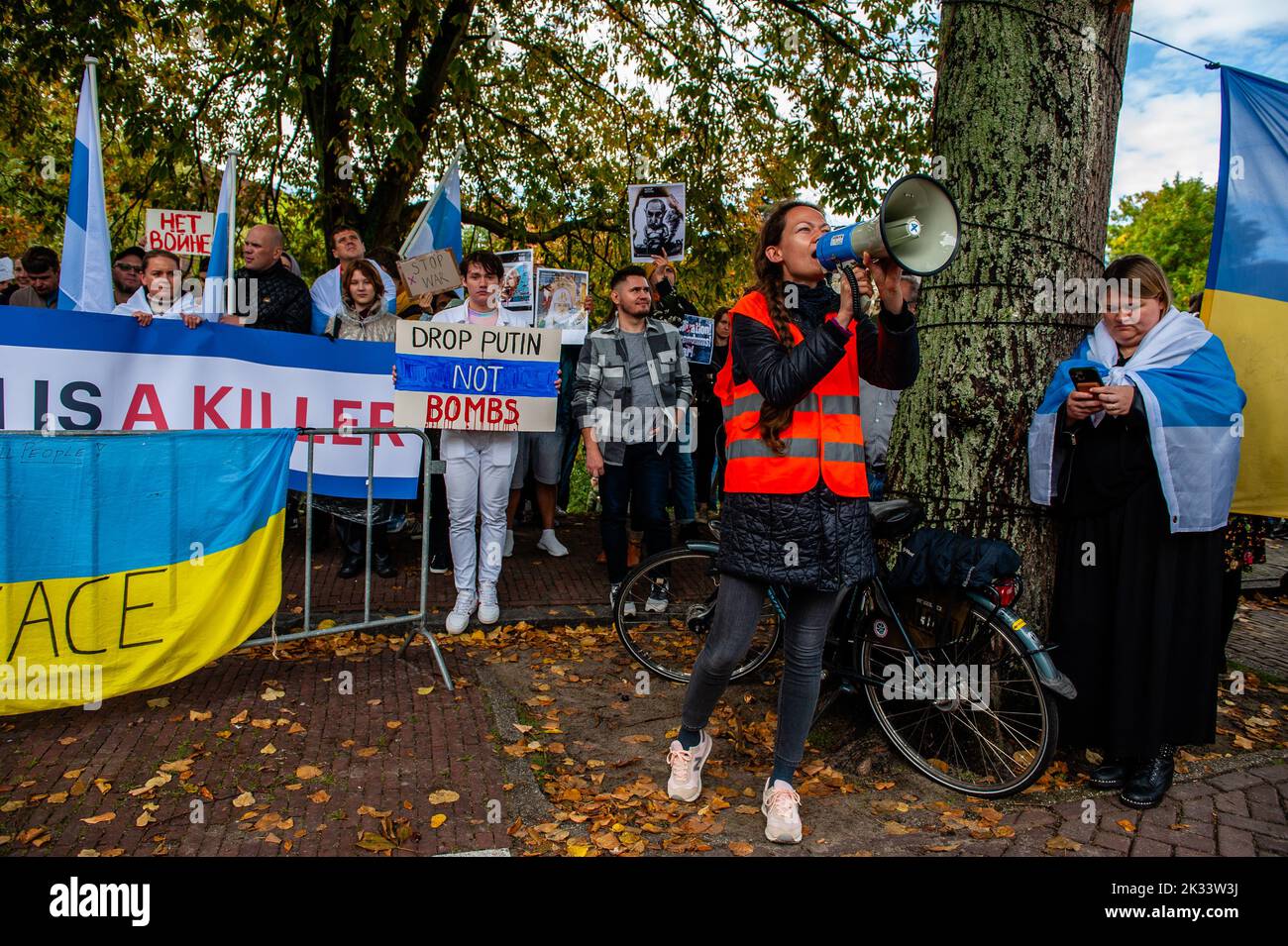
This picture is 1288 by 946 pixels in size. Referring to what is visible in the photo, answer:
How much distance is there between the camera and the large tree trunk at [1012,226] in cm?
384

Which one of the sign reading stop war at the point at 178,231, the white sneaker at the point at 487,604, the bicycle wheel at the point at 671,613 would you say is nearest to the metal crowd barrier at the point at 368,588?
the white sneaker at the point at 487,604

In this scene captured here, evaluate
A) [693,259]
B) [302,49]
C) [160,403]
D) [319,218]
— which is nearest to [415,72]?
[319,218]

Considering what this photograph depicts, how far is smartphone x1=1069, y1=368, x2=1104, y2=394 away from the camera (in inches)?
140

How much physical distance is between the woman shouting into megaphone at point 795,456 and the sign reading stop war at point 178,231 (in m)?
7.22

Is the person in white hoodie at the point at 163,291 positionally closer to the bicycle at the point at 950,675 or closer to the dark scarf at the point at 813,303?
the dark scarf at the point at 813,303

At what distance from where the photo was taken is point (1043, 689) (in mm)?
3531

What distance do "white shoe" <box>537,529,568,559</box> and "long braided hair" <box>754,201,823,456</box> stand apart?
15.8ft

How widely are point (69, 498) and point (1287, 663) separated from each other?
6.89m

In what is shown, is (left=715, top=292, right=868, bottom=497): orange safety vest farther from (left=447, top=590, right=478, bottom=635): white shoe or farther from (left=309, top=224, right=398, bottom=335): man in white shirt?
(left=309, top=224, right=398, bottom=335): man in white shirt

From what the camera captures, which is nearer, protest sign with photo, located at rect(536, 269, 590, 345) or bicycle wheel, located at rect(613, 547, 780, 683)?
bicycle wheel, located at rect(613, 547, 780, 683)

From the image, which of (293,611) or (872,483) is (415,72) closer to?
(293,611)

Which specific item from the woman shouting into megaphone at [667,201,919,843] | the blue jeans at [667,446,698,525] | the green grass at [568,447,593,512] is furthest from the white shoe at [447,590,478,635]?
the green grass at [568,447,593,512]
